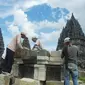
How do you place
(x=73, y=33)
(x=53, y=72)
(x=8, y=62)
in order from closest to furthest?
(x=8, y=62) < (x=53, y=72) < (x=73, y=33)

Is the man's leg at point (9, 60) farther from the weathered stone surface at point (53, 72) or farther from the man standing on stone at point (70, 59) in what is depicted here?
the weathered stone surface at point (53, 72)

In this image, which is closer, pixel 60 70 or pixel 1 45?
pixel 60 70

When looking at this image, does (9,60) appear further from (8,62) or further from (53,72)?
(53,72)

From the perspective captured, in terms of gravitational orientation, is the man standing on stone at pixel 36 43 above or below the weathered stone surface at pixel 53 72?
above

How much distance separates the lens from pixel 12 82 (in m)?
11.2

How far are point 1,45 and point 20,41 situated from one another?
135m

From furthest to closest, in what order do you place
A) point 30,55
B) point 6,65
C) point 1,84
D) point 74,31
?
point 74,31 → point 30,55 → point 6,65 → point 1,84

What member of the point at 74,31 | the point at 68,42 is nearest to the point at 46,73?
the point at 68,42

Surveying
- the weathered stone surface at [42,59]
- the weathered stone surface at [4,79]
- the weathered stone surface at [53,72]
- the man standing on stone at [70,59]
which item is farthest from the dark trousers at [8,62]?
the weathered stone surface at [53,72]

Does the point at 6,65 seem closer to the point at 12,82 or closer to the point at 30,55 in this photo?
the point at 12,82

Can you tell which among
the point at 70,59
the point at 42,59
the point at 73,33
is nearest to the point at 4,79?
the point at 70,59

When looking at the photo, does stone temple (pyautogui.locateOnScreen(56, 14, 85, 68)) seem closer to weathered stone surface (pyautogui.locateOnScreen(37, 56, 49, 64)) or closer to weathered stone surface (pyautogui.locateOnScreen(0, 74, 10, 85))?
weathered stone surface (pyautogui.locateOnScreen(37, 56, 49, 64))

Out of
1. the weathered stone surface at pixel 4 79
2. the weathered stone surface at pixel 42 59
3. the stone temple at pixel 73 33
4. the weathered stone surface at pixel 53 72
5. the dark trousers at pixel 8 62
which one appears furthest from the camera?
the stone temple at pixel 73 33

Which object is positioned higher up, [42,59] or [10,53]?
[10,53]
